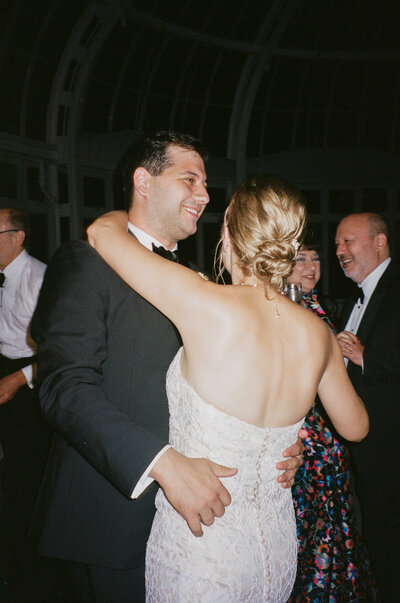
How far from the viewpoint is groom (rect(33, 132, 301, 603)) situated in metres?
1.19

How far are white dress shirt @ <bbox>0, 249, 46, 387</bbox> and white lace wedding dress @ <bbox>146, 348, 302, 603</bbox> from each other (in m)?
2.21

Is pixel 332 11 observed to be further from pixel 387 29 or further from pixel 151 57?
pixel 151 57

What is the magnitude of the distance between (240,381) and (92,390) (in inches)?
16.5

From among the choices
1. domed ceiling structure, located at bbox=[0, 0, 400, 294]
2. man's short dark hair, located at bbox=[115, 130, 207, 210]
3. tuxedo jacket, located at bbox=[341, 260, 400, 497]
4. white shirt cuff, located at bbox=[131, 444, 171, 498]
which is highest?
domed ceiling structure, located at bbox=[0, 0, 400, 294]

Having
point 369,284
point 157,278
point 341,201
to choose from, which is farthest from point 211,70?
point 157,278

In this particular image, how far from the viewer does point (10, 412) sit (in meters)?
3.09

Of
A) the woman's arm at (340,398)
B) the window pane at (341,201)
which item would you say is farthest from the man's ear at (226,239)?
→ the window pane at (341,201)

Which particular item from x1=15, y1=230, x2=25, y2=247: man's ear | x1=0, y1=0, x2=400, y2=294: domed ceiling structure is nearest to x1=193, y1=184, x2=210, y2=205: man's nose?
x1=15, y1=230, x2=25, y2=247: man's ear

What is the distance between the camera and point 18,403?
3.07 metres

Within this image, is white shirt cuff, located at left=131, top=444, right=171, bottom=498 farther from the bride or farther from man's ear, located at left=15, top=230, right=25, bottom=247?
man's ear, located at left=15, top=230, right=25, bottom=247

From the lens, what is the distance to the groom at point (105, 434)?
3.92 feet

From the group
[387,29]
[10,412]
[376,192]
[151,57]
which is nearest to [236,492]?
[10,412]

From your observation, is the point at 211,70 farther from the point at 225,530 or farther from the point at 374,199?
the point at 225,530

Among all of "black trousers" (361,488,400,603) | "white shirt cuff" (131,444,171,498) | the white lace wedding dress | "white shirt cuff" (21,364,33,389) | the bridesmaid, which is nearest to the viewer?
"white shirt cuff" (131,444,171,498)
